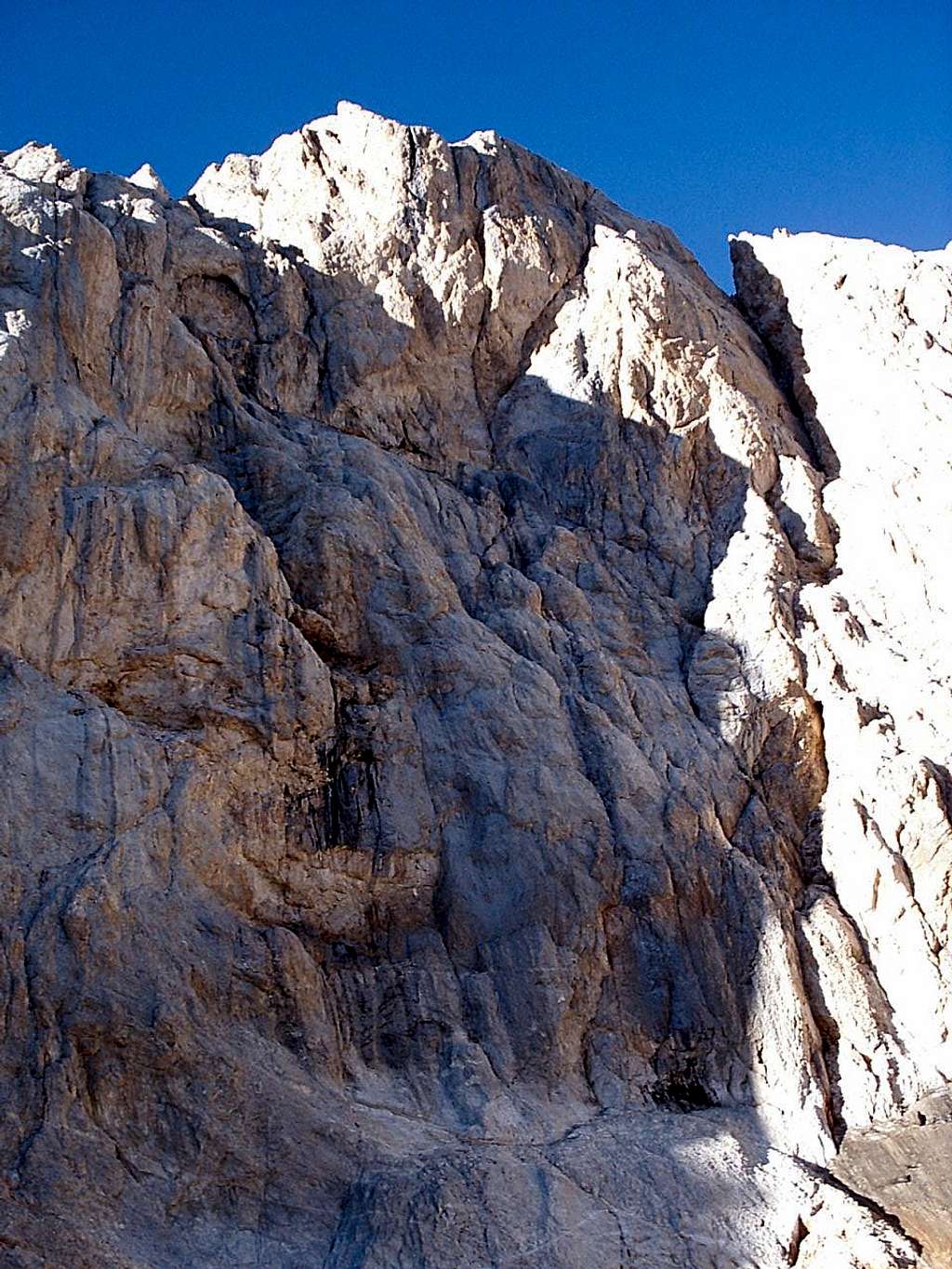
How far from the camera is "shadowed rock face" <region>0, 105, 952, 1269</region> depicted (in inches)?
720

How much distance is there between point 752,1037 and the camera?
22453 millimetres

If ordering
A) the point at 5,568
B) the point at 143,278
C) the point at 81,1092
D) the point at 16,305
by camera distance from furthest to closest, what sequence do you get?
the point at 143,278 → the point at 16,305 → the point at 5,568 → the point at 81,1092

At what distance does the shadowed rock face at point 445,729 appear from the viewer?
720 inches

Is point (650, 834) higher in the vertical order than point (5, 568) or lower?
lower

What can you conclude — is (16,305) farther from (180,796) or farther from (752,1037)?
(752,1037)

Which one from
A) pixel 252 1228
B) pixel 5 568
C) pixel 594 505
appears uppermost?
pixel 594 505

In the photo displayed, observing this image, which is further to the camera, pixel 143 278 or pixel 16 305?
pixel 143 278

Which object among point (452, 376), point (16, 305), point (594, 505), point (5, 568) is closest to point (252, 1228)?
point (5, 568)

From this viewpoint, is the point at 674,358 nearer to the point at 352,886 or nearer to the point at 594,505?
the point at 594,505

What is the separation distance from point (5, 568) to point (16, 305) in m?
5.30

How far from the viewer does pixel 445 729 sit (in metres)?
24.0

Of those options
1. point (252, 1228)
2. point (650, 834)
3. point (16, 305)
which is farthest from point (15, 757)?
point (650, 834)

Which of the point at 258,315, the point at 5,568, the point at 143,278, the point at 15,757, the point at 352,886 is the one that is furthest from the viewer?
the point at 258,315

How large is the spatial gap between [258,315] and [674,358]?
8.83 m
